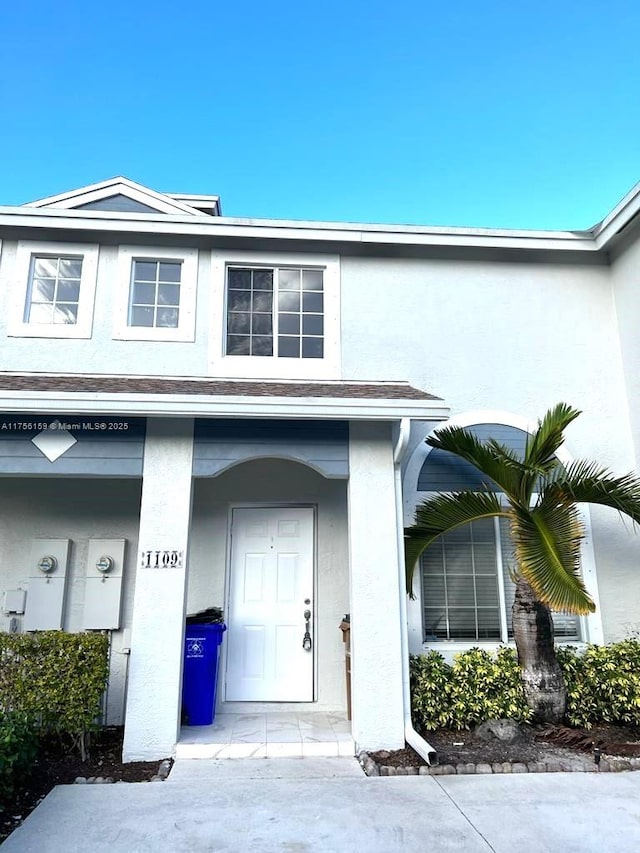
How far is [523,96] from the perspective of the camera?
1148 cm

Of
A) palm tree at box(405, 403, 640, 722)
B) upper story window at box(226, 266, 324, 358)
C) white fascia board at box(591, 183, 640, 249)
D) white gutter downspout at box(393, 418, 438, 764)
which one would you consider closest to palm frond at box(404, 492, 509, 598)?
palm tree at box(405, 403, 640, 722)

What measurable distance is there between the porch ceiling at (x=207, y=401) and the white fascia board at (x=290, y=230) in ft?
7.64

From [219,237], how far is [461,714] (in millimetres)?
6435

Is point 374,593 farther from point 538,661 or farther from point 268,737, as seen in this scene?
point 538,661

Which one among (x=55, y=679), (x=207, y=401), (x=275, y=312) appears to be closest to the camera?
(x=55, y=679)

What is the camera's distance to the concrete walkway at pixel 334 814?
378cm

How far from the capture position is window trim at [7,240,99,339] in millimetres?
7289

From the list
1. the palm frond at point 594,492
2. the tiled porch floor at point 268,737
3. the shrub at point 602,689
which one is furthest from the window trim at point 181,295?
the shrub at point 602,689

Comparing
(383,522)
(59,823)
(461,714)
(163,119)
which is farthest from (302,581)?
(163,119)

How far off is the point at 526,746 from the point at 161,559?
4057 millimetres

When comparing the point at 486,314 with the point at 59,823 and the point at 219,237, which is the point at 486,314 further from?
the point at 59,823

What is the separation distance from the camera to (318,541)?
7.31m

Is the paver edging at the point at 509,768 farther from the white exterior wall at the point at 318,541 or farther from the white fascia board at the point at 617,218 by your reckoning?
the white fascia board at the point at 617,218

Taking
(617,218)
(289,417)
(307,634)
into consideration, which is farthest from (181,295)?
(617,218)
